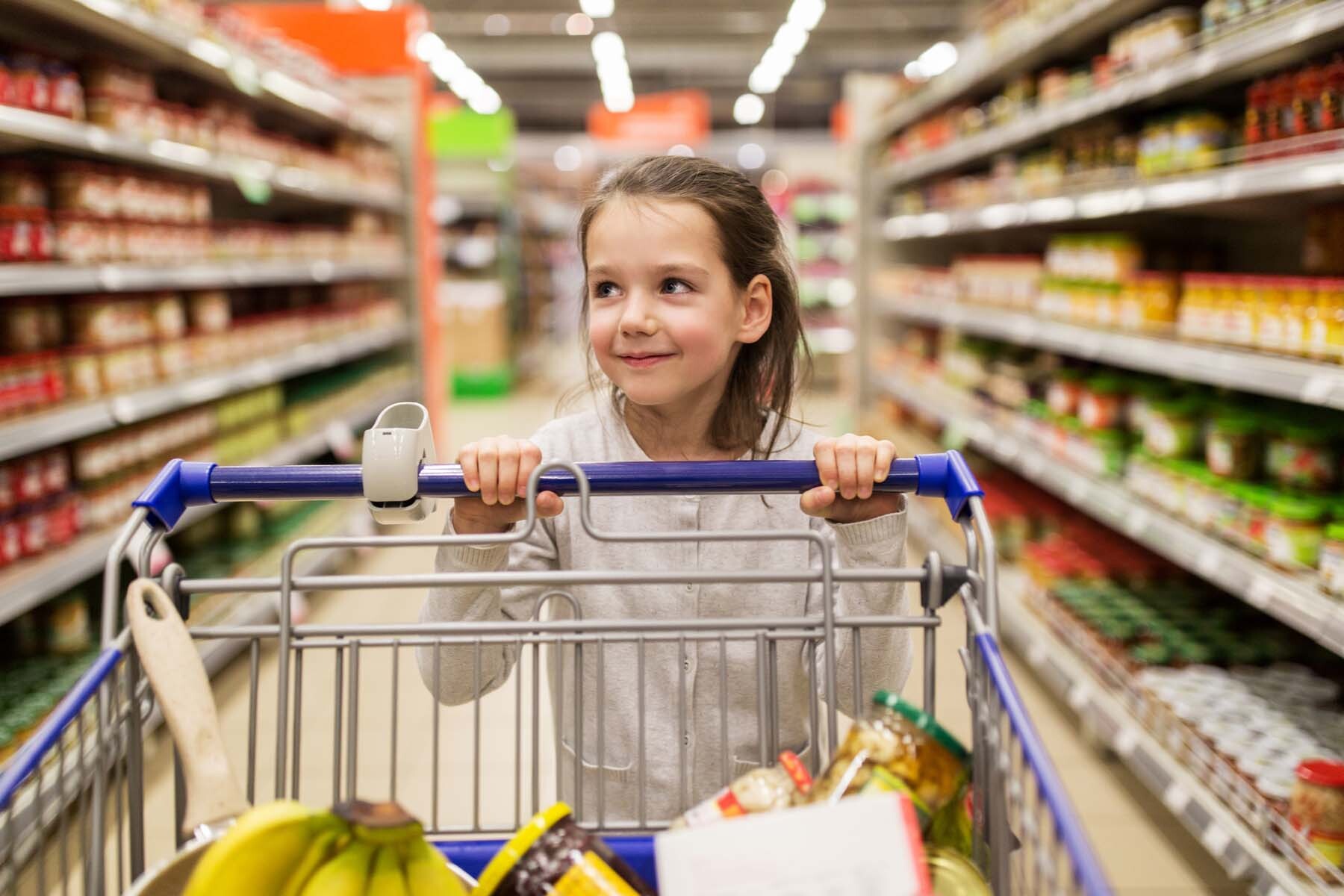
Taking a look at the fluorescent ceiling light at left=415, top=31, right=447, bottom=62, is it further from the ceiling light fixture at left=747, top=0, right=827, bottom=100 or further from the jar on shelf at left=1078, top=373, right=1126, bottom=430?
the jar on shelf at left=1078, top=373, right=1126, bottom=430

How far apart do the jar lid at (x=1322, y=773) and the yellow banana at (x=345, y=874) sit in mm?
1757

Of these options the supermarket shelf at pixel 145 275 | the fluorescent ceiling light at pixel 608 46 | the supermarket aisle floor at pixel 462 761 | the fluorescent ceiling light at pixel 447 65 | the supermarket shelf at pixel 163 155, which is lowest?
the supermarket aisle floor at pixel 462 761

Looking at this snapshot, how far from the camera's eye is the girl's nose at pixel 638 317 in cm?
117

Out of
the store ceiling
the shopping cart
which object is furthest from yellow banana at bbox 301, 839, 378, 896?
the store ceiling

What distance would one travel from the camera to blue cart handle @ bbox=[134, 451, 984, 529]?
42.8 inches

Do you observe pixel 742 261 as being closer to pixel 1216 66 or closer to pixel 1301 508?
pixel 1301 508

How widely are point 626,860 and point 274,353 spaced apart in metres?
3.85

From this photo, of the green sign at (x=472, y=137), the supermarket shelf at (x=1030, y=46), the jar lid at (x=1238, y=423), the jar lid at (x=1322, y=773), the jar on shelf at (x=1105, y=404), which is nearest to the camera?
the jar lid at (x=1322, y=773)

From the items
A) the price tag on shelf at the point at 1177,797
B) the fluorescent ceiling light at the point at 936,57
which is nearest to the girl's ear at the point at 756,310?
the price tag on shelf at the point at 1177,797

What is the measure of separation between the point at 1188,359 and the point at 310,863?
2.37m

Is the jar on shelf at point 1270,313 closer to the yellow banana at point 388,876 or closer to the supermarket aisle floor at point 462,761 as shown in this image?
the supermarket aisle floor at point 462,761

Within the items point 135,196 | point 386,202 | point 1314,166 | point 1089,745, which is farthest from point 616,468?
point 386,202

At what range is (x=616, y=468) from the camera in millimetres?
1093

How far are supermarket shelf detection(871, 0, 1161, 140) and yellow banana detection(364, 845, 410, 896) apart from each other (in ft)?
9.94
